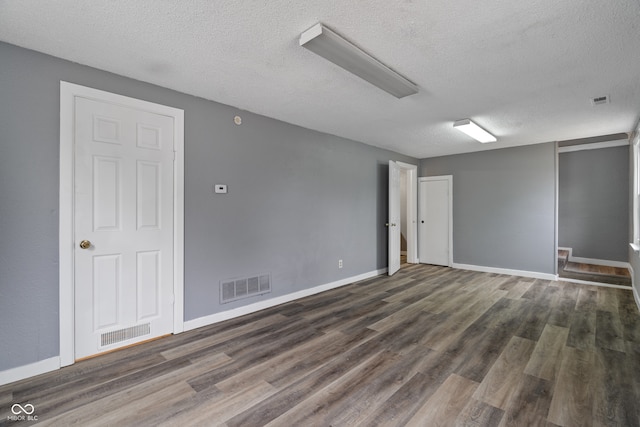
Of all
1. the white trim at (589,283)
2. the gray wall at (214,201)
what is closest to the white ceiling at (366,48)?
the gray wall at (214,201)

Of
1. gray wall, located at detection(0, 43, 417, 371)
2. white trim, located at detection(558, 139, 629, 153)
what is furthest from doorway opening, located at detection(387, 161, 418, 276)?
white trim, located at detection(558, 139, 629, 153)

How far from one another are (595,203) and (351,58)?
7248mm

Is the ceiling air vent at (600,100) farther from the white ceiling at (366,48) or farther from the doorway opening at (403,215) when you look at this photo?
the doorway opening at (403,215)

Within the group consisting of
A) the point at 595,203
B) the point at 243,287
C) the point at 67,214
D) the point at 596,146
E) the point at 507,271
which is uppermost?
the point at 596,146

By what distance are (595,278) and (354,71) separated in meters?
5.95

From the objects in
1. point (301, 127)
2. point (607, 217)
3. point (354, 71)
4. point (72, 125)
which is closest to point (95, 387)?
point (72, 125)

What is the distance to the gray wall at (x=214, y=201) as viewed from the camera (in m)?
2.13

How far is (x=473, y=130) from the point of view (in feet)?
13.5

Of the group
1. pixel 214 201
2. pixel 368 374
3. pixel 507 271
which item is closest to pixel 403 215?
pixel 507 271

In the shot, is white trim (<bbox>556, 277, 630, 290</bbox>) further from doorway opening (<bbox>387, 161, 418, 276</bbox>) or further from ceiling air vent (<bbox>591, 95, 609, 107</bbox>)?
ceiling air vent (<bbox>591, 95, 609, 107</bbox>)

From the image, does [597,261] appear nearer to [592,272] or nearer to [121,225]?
[592,272]

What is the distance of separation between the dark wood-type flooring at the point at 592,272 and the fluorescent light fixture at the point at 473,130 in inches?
120

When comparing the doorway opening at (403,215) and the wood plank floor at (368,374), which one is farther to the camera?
the doorway opening at (403,215)

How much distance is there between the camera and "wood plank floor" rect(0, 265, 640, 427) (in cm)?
178
